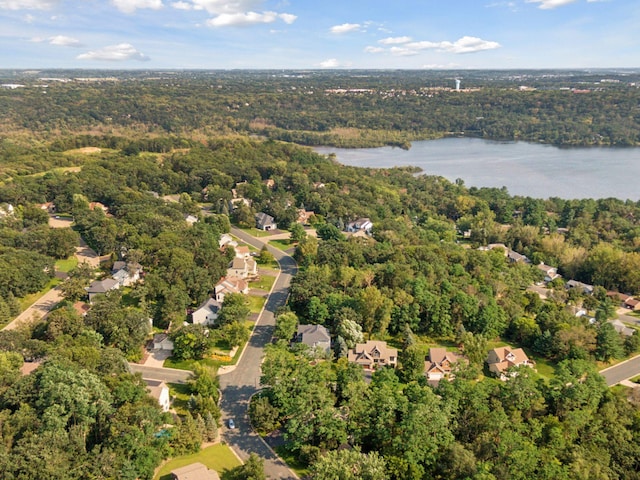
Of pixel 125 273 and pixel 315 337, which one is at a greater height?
pixel 125 273

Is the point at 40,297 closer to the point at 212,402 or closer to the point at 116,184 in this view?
the point at 212,402

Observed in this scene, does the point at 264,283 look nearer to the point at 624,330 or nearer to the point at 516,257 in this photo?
the point at 516,257

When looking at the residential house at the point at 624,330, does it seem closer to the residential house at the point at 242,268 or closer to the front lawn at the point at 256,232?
the residential house at the point at 242,268

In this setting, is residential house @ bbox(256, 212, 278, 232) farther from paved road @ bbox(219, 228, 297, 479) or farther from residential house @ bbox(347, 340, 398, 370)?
residential house @ bbox(347, 340, 398, 370)

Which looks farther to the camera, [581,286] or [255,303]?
[581,286]

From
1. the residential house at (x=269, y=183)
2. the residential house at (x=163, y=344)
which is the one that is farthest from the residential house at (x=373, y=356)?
the residential house at (x=269, y=183)

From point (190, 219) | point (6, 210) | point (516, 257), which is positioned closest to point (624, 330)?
point (516, 257)

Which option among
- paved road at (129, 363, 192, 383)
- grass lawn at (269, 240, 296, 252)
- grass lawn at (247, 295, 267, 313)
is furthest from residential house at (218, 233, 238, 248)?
paved road at (129, 363, 192, 383)
